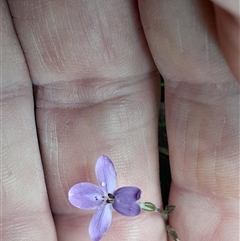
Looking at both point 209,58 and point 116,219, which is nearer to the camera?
point 209,58

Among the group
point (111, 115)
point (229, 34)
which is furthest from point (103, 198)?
point (229, 34)

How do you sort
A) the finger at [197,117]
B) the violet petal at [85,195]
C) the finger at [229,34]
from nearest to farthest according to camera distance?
the finger at [229,34]
the finger at [197,117]
the violet petal at [85,195]

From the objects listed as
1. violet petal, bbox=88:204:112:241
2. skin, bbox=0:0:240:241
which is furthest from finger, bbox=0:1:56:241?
violet petal, bbox=88:204:112:241

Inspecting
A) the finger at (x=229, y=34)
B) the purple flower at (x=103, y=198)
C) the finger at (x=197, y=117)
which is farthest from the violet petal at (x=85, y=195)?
the finger at (x=229, y=34)

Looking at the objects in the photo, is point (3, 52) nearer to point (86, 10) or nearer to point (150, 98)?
point (86, 10)

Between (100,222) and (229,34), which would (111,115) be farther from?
(229,34)

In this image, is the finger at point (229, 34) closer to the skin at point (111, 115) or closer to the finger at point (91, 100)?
the skin at point (111, 115)

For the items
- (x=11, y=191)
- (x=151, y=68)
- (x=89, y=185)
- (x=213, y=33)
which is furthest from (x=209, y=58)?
(x=11, y=191)

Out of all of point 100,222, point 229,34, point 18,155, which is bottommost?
point 100,222
